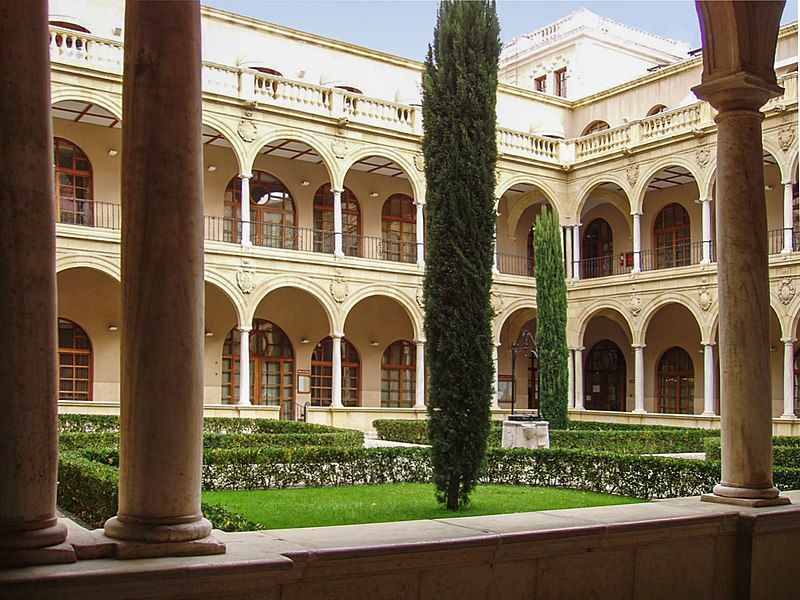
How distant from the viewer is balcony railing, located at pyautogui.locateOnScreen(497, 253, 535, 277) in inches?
1147

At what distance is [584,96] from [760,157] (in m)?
27.4

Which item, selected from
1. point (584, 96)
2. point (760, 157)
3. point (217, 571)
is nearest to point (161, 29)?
point (217, 571)

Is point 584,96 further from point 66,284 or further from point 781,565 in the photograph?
point 781,565

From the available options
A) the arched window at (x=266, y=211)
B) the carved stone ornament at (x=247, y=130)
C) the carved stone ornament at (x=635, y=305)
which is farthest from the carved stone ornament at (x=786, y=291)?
the carved stone ornament at (x=247, y=130)

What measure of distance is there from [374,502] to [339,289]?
14.4 meters

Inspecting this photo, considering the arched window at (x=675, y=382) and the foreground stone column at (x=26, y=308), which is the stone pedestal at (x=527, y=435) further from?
the arched window at (x=675, y=382)

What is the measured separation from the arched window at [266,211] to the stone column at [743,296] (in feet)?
63.9

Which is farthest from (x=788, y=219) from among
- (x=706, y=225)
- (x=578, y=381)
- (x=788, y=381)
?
(x=578, y=381)

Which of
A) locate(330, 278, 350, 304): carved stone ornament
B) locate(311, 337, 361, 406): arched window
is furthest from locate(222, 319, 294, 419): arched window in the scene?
locate(330, 278, 350, 304): carved stone ornament

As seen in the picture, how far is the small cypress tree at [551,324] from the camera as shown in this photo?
19.9 meters

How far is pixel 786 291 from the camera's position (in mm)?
21906

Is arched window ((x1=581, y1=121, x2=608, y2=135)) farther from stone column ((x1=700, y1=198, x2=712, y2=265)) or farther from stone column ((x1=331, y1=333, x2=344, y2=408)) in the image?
stone column ((x1=331, y1=333, x2=344, y2=408))

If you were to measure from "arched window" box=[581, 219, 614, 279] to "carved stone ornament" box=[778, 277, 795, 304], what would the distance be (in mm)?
7490

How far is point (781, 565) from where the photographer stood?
5.30 metres
